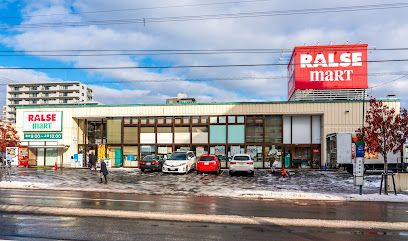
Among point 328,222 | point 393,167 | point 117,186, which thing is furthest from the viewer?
point 393,167

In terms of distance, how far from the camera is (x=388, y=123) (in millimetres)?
18859

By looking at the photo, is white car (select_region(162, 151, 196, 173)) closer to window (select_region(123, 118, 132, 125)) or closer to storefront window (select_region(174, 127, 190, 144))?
storefront window (select_region(174, 127, 190, 144))

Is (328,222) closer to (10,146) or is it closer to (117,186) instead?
(117,186)

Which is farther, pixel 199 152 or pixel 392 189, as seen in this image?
pixel 199 152

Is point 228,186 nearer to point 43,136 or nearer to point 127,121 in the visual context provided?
point 127,121

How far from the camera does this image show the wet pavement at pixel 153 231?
879 cm

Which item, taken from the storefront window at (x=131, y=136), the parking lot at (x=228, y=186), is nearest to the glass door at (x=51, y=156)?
the storefront window at (x=131, y=136)

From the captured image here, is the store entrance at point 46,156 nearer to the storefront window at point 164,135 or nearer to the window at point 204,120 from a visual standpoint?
the storefront window at point 164,135

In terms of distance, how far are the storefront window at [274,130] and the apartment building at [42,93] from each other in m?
97.1

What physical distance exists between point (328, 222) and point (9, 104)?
420 ft

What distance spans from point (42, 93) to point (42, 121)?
297ft

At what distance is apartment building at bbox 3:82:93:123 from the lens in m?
121

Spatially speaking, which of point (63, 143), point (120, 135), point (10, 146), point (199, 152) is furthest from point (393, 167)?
point (10, 146)

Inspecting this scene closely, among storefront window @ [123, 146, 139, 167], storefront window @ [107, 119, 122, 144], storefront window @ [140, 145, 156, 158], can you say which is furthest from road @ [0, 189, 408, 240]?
storefront window @ [107, 119, 122, 144]
